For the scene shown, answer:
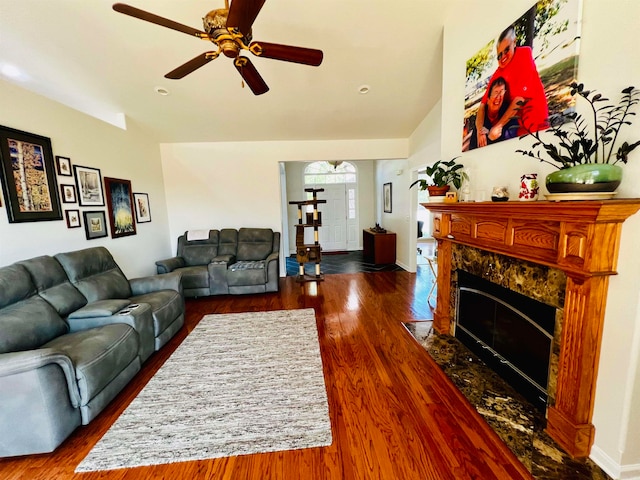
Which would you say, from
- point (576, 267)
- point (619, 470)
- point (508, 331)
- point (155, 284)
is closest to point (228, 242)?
point (155, 284)

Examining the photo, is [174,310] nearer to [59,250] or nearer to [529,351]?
[59,250]

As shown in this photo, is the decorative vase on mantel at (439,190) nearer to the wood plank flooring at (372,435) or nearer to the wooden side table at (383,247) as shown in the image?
the wood plank flooring at (372,435)

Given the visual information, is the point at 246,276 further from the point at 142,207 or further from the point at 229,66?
the point at 229,66

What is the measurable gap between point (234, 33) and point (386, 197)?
5.36 m

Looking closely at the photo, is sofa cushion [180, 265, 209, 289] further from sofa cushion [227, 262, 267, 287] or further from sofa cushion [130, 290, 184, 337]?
sofa cushion [130, 290, 184, 337]

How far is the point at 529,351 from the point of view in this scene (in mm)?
1889

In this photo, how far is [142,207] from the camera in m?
4.34

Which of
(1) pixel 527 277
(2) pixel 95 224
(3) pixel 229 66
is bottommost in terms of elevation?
(1) pixel 527 277

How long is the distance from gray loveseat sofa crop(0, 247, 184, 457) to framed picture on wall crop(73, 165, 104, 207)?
2.40 feet

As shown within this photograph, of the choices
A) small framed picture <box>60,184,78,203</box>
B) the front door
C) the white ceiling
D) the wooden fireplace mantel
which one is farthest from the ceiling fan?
the front door

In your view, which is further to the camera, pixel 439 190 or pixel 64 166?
pixel 64 166

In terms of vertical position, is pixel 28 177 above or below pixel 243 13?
below

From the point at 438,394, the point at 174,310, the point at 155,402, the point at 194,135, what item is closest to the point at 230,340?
the point at 174,310

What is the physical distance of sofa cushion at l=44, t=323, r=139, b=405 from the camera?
1.73m
